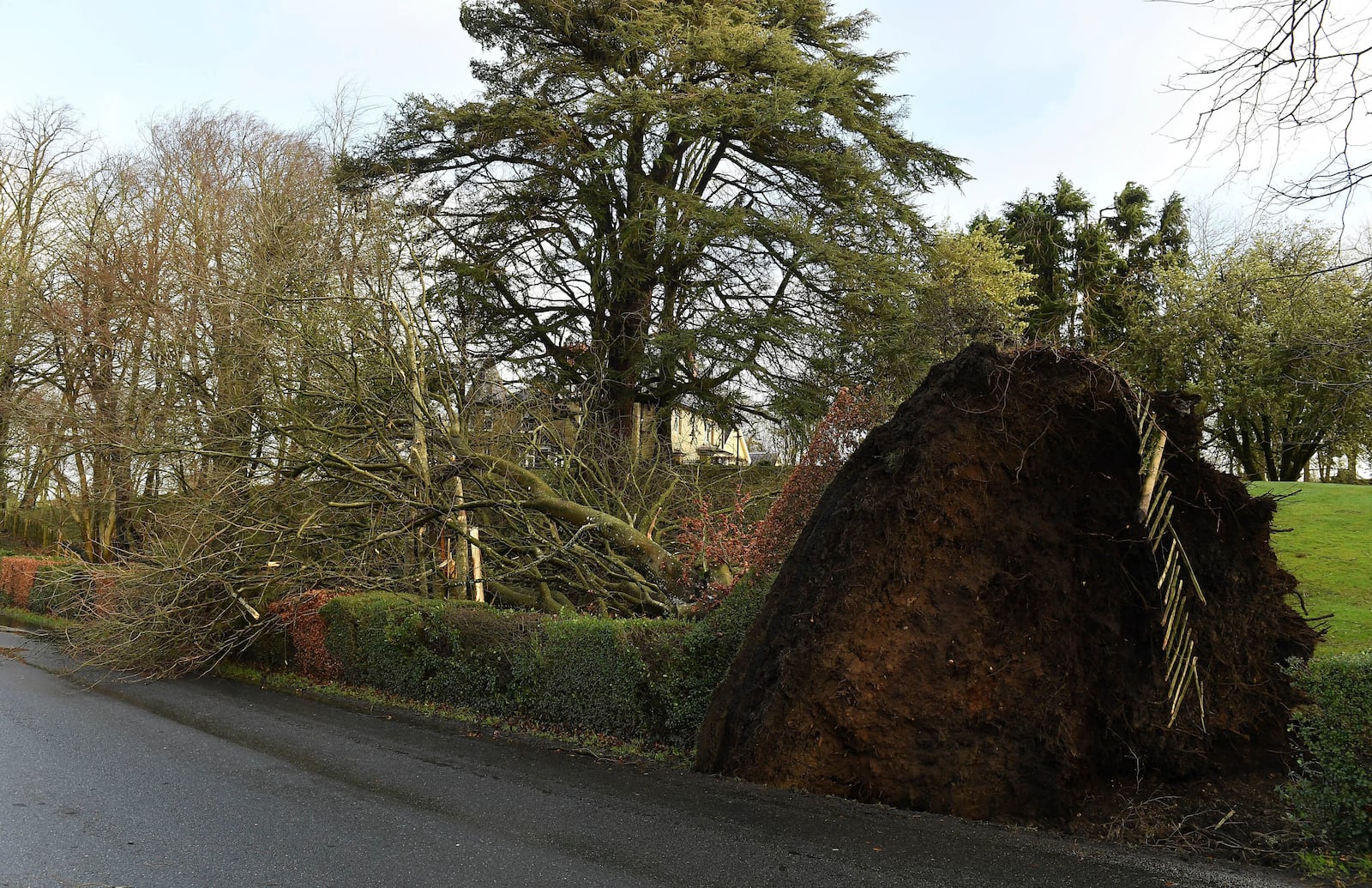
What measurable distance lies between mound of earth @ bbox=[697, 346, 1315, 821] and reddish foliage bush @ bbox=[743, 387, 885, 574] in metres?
1.47

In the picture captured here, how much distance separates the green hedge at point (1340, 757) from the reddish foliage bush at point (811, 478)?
430 cm

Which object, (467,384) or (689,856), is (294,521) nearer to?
(467,384)

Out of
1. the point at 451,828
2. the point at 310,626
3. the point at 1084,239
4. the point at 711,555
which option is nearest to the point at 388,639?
the point at 310,626

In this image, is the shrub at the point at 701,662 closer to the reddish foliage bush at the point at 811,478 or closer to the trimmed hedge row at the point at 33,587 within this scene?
the reddish foliage bush at the point at 811,478

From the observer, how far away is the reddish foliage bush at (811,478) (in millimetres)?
8555

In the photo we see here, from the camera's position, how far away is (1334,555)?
1186 centimetres

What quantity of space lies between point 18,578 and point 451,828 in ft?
83.8

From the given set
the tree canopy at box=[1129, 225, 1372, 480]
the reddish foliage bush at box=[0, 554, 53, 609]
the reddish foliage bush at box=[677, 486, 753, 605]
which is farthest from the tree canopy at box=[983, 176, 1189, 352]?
the reddish foliage bush at box=[0, 554, 53, 609]

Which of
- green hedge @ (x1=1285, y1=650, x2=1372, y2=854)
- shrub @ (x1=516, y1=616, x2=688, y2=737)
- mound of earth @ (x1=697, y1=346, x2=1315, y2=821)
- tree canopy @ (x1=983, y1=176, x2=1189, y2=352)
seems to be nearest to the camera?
green hedge @ (x1=1285, y1=650, x2=1372, y2=854)

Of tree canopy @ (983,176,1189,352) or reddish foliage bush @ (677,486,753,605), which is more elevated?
tree canopy @ (983,176,1189,352)

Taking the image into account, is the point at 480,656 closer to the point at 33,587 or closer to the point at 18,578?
the point at 33,587

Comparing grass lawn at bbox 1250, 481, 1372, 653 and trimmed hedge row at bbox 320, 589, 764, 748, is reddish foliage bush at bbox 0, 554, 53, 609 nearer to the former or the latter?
trimmed hedge row at bbox 320, 589, 764, 748

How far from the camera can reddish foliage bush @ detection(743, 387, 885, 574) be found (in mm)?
8555

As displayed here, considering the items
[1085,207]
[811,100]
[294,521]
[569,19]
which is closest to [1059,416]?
[294,521]
